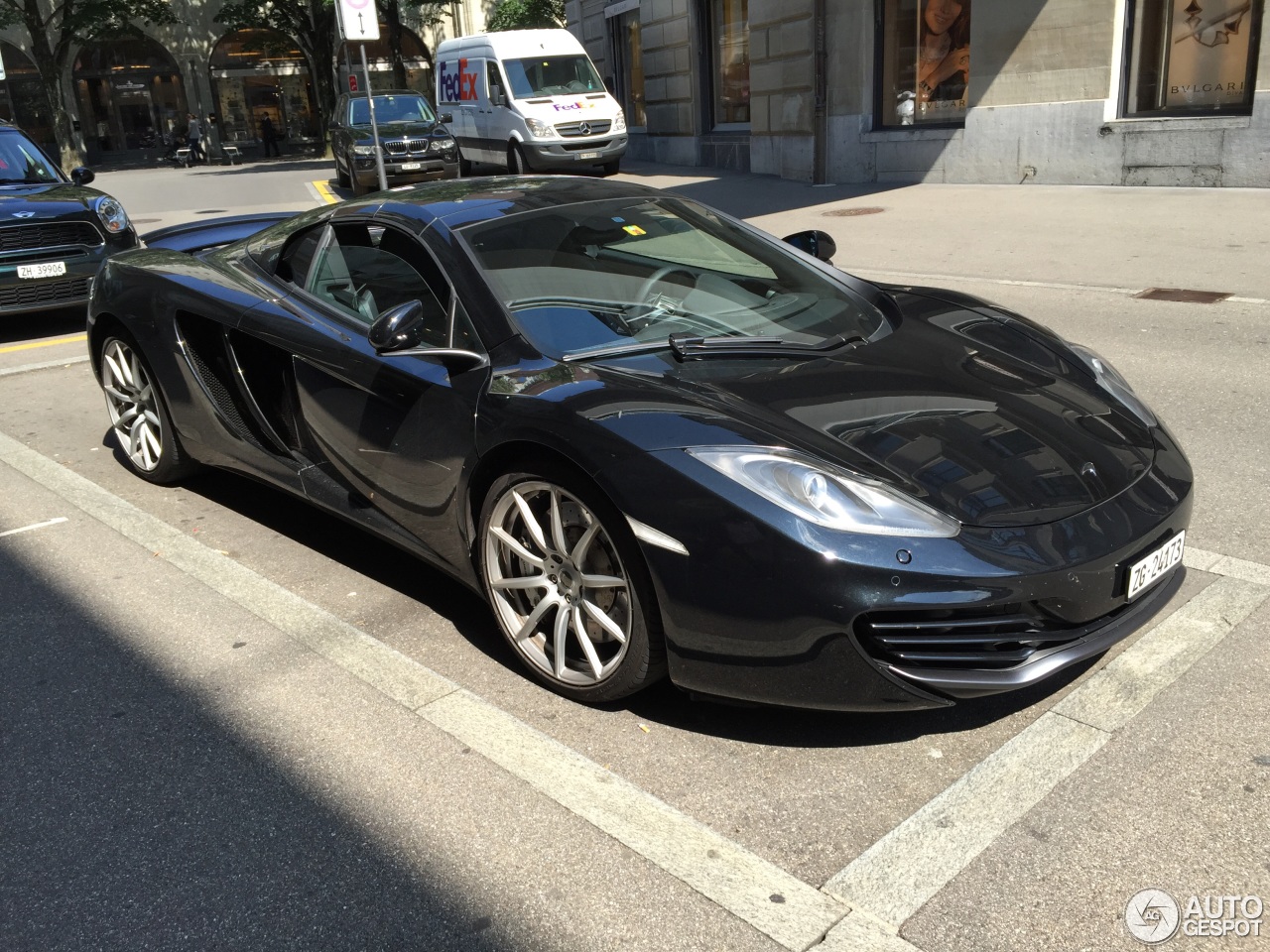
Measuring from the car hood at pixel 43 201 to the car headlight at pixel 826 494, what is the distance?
28.4 feet

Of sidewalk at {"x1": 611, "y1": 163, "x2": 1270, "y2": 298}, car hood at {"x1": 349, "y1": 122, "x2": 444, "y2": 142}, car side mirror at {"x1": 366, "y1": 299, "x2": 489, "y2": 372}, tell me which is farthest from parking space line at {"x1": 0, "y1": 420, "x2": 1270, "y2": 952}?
car hood at {"x1": 349, "y1": 122, "x2": 444, "y2": 142}

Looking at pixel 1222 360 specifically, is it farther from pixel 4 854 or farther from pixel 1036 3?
pixel 1036 3

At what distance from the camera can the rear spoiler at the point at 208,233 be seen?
5.53m

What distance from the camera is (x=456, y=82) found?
23109 mm

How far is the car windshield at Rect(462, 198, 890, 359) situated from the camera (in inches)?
141

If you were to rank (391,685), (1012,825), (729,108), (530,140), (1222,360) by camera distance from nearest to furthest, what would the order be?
(1012,825)
(391,685)
(1222,360)
(530,140)
(729,108)

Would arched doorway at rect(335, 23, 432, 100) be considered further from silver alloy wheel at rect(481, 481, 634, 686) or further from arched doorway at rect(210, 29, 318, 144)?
silver alloy wheel at rect(481, 481, 634, 686)

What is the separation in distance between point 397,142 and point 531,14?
16576 mm

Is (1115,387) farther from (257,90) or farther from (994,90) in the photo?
(257,90)

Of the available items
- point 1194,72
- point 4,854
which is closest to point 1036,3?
point 1194,72

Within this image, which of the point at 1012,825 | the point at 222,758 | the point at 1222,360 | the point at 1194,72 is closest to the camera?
the point at 1012,825

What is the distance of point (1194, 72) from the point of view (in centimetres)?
1445

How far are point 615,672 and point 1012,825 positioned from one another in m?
1.07

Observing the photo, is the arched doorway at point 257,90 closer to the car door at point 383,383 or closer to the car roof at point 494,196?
the car roof at point 494,196
